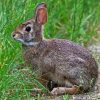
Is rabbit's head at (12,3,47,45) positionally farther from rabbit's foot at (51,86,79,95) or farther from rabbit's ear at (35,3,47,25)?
rabbit's foot at (51,86,79,95)

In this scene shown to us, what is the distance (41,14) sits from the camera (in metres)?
7.52

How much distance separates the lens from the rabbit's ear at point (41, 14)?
7.44 m

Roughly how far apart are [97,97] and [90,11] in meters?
4.07

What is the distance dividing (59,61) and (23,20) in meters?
1.00

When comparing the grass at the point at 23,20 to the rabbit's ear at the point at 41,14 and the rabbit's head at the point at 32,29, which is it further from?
the rabbit's ear at the point at 41,14

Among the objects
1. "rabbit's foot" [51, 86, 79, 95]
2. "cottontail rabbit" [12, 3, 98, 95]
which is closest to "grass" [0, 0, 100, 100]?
"cottontail rabbit" [12, 3, 98, 95]

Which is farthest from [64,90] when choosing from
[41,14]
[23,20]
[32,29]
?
[23,20]

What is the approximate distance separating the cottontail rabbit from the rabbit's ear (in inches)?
→ 4.7

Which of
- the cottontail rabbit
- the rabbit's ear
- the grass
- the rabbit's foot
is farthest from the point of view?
the rabbit's ear

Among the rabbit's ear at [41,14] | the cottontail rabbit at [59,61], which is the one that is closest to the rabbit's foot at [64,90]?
the cottontail rabbit at [59,61]

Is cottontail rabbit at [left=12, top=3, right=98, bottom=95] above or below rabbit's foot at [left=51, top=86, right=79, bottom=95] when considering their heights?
above

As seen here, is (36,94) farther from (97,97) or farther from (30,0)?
(30,0)

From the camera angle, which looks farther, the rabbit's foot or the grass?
the rabbit's foot

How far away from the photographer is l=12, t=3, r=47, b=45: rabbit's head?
7137 mm
